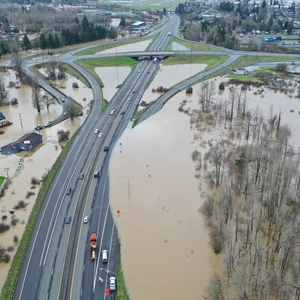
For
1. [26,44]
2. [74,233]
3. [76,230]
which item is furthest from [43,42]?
[74,233]

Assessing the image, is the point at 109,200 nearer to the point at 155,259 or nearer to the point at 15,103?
the point at 155,259

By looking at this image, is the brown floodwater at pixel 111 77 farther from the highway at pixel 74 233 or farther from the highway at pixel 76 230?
the highway at pixel 74 233

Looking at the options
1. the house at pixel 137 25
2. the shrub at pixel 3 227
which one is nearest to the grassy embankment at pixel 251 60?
the house at pixel 137 25

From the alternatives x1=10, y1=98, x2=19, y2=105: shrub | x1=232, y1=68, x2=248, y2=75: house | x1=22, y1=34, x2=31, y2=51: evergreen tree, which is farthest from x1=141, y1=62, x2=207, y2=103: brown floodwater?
x1=22, y1=34, x2=31, y2=51: evergreen tree

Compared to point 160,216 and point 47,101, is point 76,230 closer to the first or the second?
point 160,216

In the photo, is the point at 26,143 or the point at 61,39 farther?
the point at 61,39

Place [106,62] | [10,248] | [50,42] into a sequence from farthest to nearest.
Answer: [50,42]
[106,62]
[10,248]

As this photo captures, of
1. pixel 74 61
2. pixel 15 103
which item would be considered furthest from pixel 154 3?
pixel 15 103
